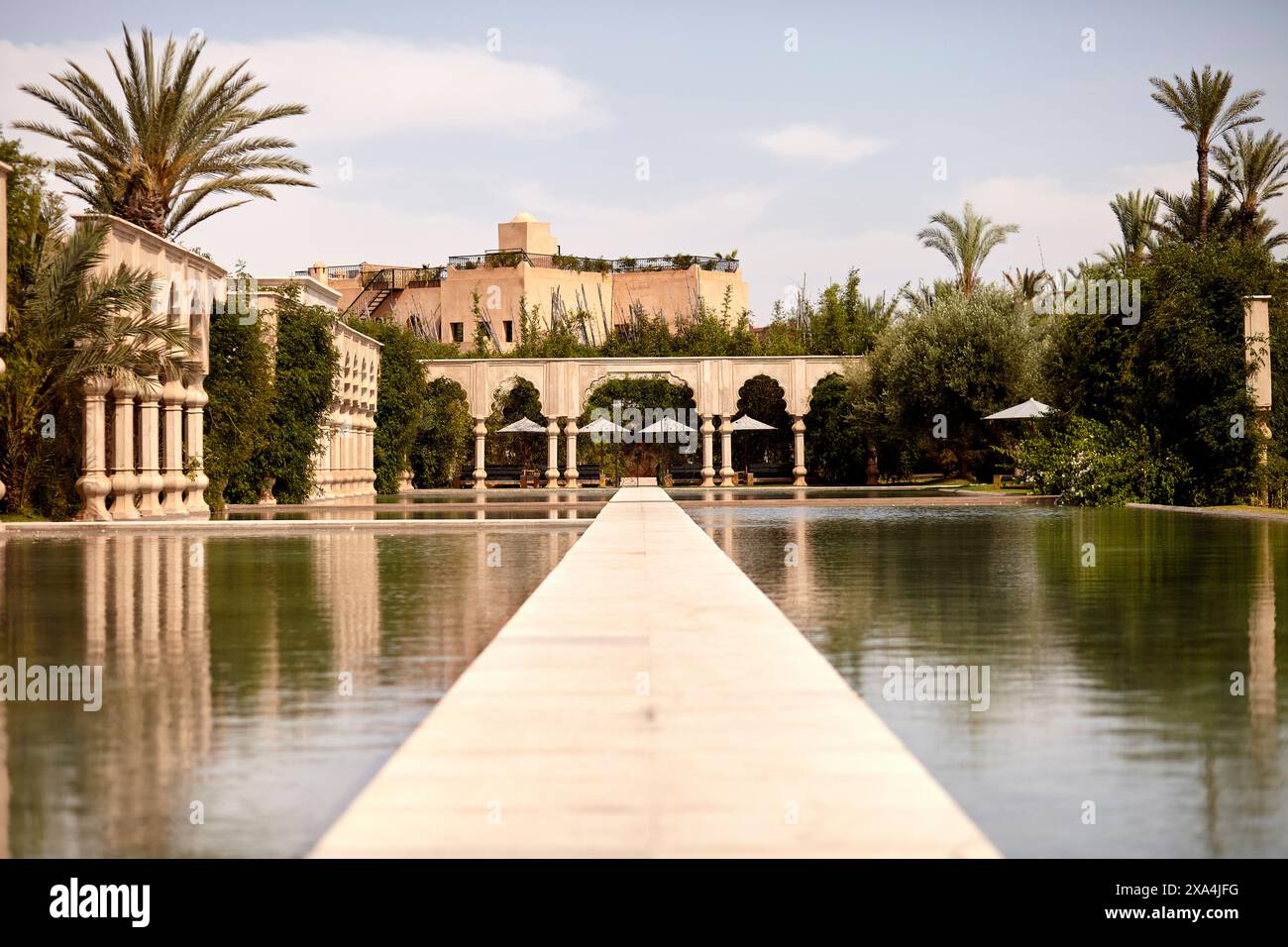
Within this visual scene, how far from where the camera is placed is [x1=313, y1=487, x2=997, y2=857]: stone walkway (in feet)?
12.1

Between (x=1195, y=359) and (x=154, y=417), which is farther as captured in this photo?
(x=1195, y=359)

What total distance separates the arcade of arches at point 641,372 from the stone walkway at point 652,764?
40.8 meters

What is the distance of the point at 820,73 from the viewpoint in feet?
85.7

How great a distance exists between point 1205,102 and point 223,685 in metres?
33.0

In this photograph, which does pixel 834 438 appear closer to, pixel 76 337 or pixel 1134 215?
pixel 1134 215

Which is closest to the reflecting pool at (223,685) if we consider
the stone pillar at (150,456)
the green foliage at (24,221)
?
the stone pillar at (150,456)

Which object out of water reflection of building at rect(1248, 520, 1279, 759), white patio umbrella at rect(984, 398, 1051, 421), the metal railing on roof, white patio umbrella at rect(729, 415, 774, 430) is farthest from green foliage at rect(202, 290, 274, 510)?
the metal railing on roof

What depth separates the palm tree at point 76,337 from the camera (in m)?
19.4

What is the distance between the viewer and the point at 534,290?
6762 centimetres

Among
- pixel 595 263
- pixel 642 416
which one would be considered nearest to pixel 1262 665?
pixel 642 416

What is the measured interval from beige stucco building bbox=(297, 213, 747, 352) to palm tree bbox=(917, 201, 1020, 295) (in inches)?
775

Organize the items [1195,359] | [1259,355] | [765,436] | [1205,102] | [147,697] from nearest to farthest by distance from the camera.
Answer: [147,697] < [1259,355] < [1195,359] < [1205,102] < [765,436]
